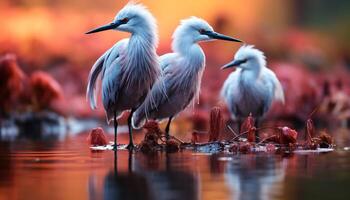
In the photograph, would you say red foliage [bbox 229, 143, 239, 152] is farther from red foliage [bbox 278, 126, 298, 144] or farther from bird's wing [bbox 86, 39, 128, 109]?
bird's wing [bbox 86, 39, 128, 109]

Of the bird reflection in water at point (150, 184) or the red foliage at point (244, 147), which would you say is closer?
the bird reflection in water at point (150, 184)

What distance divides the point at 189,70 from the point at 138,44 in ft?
3.29

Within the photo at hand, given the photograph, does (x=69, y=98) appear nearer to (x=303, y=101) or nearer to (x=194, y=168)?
(x=303, y=101)

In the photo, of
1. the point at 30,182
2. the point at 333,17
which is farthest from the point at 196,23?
the point at 333,17

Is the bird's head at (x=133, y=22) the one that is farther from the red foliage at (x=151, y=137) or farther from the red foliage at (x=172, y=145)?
the red foliage at (x=172, y=145)

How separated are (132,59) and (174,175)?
301 centimetres

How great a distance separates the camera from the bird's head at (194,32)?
10.1m

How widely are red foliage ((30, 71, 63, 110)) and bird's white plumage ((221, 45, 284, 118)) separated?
4.49 m

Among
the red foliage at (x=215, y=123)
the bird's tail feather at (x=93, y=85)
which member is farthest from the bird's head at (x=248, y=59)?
the bird's tail feather at (x=93, y=85)

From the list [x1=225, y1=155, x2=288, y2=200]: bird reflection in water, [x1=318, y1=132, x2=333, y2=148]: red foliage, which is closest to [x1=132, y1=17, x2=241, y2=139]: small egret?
[x1=318, y1=132, x2=333, y2=148]: red foliage

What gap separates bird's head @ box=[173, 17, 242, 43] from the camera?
10.1 m

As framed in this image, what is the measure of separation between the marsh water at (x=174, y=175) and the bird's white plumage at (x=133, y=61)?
780mm

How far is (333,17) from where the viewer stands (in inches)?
816

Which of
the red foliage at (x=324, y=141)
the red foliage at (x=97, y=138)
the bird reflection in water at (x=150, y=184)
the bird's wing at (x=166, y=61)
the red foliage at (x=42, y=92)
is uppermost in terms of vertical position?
the red foliage at (x=42, y=92)
